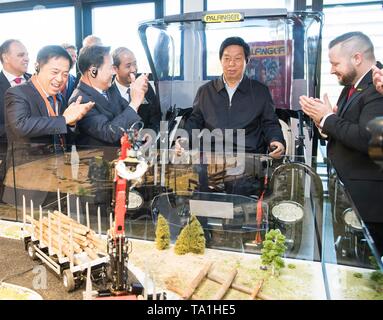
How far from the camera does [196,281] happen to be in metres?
1.11

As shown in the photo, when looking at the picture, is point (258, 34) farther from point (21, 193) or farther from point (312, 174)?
point (21, 193)

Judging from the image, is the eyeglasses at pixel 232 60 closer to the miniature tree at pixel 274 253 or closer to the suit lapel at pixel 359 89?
the suit lapel at pixel 359 89

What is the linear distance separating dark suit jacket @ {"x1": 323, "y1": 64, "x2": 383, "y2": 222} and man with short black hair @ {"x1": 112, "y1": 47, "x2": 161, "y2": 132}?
3.35 ft

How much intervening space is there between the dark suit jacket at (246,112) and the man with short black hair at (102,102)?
48 centimetres

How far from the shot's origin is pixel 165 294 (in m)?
1.02

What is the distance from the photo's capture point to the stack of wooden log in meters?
1.23

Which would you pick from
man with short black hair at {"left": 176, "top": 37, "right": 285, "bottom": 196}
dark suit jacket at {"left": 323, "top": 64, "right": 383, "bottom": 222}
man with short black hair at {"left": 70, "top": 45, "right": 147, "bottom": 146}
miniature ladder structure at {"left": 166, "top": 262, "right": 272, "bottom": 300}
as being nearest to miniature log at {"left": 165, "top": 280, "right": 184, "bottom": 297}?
miniature ladder structure at {"left": 166, "top": 262, "right": 272, "bottom": 300}

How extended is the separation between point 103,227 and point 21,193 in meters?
0.54

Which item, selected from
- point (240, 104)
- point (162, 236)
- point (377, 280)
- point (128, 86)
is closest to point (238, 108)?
point (240, 104)

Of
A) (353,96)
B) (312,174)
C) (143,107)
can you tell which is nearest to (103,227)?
(312,174)

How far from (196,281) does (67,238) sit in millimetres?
476

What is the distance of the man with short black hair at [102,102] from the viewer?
239 centimetres

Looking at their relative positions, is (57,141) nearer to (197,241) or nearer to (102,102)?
(102,102)

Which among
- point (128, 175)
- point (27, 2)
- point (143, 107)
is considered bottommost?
point (128, 175)
